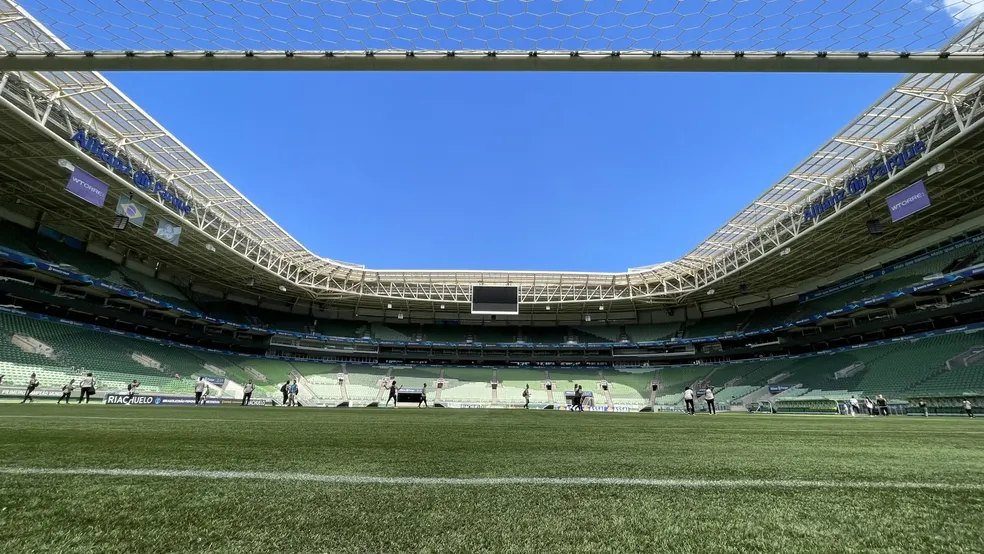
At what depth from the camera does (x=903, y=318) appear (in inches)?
1010

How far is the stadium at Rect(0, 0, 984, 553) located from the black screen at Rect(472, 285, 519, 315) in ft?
0.61

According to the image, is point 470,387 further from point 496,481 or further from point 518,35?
point 496,481

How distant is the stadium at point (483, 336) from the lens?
6.23 feet

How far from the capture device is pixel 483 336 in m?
43.3

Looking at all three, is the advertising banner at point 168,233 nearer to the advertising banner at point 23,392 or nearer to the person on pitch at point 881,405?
the advertising banner at point 23,392

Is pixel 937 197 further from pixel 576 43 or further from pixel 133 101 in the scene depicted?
pixel 133 101

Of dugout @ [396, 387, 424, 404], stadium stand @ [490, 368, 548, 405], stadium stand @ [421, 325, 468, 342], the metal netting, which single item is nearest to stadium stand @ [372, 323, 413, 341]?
stadium stand @ [421, 325, 468, 342]

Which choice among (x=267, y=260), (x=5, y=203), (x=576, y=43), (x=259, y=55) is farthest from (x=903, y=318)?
(x=5, y=203)

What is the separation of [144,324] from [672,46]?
3623 centimetres

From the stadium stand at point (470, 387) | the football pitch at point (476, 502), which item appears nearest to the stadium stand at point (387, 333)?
the stadium stand at point (470, 387)

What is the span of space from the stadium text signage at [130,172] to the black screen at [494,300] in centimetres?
1857

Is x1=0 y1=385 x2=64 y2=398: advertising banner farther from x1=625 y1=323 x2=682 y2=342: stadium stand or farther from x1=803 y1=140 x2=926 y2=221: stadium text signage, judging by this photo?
x1=625 y1=323 x2=682 y2=342: stadium stand

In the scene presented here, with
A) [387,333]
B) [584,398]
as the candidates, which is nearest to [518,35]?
[584,398]

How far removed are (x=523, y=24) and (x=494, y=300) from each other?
27.7 metres
